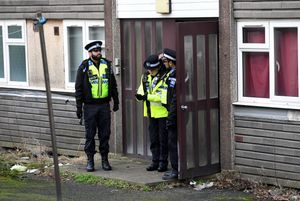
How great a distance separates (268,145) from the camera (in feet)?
38.2

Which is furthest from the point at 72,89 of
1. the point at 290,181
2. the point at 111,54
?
the point at 290,181

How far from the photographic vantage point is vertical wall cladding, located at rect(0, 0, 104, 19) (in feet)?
46.8

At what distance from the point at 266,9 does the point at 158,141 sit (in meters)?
2.64

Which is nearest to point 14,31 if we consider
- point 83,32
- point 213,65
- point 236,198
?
point 83,32

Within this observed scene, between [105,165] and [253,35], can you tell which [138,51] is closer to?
[105,165]

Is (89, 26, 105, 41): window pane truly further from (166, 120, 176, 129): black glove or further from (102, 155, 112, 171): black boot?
(166, 120, 176, 129): black glove

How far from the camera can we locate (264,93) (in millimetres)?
11852

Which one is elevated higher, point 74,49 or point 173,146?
point 74,49

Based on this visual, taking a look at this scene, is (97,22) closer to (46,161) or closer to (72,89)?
(72,89)

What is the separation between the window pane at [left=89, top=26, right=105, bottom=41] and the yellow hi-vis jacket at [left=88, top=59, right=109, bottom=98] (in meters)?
1.83

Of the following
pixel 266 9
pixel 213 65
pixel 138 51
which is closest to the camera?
pixel 266 9

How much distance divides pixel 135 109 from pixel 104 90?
124cm

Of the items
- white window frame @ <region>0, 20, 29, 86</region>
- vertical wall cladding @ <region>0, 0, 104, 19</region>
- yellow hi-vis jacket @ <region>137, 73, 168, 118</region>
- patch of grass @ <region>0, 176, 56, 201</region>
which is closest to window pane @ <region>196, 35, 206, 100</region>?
yellow hi-vis jacket @ <region>137, 73, 168, 118</region>

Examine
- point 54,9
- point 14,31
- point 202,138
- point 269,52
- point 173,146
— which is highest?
point 54,9
